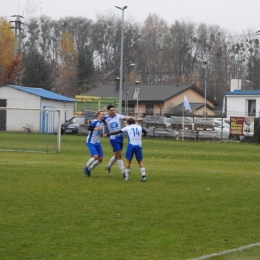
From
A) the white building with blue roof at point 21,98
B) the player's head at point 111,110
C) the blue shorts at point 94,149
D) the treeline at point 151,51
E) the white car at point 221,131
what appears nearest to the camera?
the player's head at point 111,110

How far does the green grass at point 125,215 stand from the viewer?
8.08m

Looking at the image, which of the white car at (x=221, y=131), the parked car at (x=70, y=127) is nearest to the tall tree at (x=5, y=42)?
the parked car at (x=70, y=127)

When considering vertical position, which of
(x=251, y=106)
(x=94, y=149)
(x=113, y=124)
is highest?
(x=251, y=106)

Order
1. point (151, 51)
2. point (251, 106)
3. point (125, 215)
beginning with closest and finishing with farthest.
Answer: point (125, 215) → point (251, 106) → point (151, 51)

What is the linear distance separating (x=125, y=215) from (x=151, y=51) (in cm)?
8906

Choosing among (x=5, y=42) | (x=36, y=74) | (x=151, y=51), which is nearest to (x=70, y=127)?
(x=36, y=74)

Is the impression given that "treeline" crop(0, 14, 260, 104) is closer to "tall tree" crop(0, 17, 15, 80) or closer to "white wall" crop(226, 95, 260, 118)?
"tall tree" crop(0, 17, 15, 80)

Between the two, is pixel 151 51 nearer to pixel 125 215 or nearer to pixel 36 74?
pixel 36 74

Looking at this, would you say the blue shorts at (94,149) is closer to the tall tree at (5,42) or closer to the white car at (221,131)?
the white car at (221,131)

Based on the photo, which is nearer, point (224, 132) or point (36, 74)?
point (224, 132)

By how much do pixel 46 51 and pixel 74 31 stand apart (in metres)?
5.81

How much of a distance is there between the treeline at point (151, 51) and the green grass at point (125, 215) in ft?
248

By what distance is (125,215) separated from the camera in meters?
10.5

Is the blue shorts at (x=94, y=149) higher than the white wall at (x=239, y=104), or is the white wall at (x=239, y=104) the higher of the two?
the white wall at (x=239, y=104)
